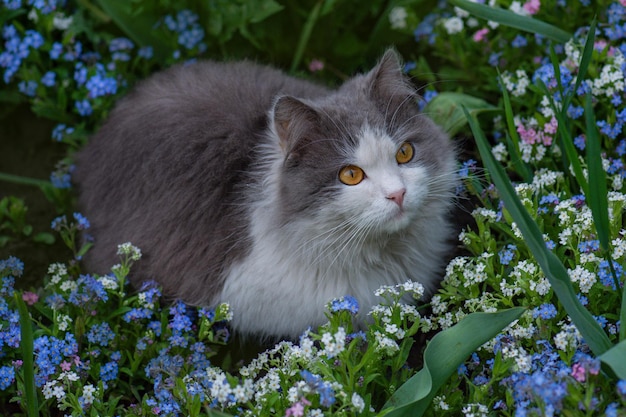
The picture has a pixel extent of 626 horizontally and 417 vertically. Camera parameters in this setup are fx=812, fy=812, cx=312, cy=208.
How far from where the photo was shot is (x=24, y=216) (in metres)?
3.80

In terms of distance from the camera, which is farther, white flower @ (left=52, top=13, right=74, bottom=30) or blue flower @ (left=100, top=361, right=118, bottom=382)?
white flower @ (left=52, top=13, right=74, bottom=30)

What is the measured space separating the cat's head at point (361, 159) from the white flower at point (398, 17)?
134 cm

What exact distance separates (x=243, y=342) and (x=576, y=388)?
151 cm

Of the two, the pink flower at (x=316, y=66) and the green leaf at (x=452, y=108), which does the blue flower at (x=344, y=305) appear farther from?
the pink flower at (x=316, y=66)

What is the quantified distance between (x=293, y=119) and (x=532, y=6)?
152cm

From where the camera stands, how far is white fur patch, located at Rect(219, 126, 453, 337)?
2.62 metres

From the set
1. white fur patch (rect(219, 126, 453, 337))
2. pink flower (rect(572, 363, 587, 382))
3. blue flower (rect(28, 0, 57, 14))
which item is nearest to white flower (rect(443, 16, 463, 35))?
white fur patch (rect(219, 126, 453, 337))

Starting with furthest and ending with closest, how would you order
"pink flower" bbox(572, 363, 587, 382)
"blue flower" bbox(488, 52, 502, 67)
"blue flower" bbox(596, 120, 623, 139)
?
"blue flower" bbox(488, 52, 502, 67) → "blue flower" bbox(596, 120, 623, 139) → "pink flower" bbox(572, 363, 587, 382)

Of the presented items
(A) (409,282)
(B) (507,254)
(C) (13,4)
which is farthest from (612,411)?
(C) (13,4)

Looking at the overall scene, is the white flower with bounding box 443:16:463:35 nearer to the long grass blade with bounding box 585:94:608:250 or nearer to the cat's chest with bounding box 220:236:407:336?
the cat's chest with bounding box 220:236:407:336

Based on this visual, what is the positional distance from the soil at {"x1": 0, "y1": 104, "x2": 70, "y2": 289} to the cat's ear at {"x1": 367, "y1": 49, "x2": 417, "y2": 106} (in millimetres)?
1719

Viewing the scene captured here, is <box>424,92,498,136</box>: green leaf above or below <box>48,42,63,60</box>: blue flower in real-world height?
below

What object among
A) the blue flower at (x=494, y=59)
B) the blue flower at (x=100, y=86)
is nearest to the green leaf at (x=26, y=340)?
the blue flower at (x=100, y=86)

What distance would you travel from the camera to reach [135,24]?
4.08 m
